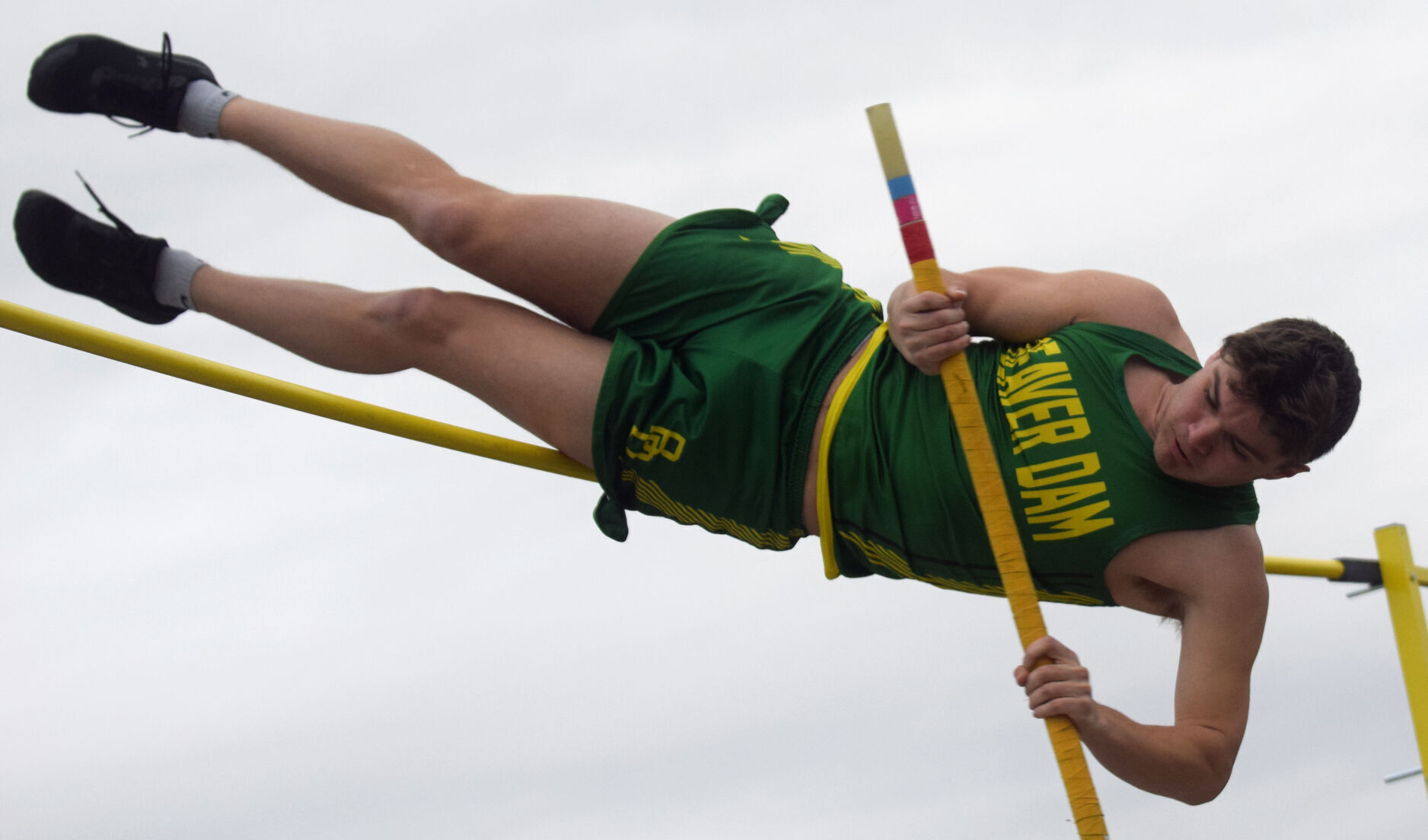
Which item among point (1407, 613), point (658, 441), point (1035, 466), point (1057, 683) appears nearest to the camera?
point (1057, 683)

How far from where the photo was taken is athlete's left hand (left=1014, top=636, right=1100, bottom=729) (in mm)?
1911

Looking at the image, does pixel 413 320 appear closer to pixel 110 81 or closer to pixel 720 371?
pixel 720 371

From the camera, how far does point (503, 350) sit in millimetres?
2279

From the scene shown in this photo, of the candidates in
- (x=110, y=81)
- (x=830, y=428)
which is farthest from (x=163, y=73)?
A: (x=830, y=428)

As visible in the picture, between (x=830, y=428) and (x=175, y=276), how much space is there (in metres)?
1.22

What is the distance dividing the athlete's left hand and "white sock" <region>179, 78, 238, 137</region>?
165 cm

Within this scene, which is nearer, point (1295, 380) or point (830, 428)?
point (1295, 380)

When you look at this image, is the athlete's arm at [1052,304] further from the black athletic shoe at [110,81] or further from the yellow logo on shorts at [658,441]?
the black athletic shoe at [110,81]

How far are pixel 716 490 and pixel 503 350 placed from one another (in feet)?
1.38

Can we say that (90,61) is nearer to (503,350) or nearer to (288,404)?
(288,404)

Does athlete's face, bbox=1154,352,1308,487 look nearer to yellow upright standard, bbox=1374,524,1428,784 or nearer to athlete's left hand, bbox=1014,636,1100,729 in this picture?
athlete's left hand, bbox=1014,636,1100,729

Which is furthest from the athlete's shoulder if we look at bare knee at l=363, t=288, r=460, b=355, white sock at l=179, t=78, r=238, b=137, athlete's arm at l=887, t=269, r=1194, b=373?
white sock at l=179, t=78, r=238, b=137

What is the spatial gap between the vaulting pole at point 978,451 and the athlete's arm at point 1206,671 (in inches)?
3.6

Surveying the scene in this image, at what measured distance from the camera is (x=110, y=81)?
97.1 inches
